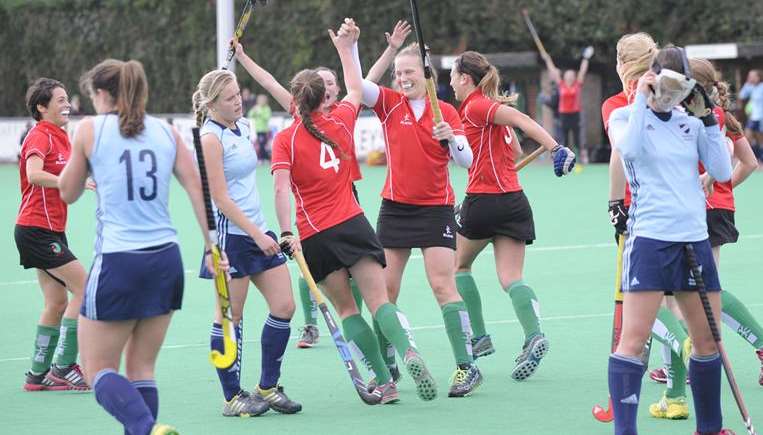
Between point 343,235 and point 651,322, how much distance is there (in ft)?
5.86

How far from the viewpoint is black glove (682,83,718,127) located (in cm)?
567

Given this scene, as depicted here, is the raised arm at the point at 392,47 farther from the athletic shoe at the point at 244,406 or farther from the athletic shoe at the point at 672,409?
the athletic shoe at the point at 672,409

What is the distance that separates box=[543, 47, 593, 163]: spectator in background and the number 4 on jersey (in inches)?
767

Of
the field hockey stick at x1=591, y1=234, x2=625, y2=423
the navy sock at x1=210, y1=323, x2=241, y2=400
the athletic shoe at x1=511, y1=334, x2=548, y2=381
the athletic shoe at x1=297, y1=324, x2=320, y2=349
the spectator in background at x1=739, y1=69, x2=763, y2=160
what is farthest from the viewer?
the spectator in background at x1=739, y1=69, x2=763, y2=160

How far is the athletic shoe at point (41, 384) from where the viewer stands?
7738 millimetres

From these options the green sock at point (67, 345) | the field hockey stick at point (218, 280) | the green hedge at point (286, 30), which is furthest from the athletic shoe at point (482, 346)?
the green hedge at point (286, 30)

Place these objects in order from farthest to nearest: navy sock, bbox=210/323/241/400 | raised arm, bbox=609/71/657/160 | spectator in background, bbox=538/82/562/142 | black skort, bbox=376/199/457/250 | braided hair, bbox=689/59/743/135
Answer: spectator in background, bbox=538/82/562/142 < black skort, bbox=376/199/457/250 < navy sock, bbox=210/323/241/400 < braided hair, bbox=689/59/743/135 < raised arm, bbox=609/71/657/160

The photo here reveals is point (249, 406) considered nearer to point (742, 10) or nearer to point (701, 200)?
point (701, 200)

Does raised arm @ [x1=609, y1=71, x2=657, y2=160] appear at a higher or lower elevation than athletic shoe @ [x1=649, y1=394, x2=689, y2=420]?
higher

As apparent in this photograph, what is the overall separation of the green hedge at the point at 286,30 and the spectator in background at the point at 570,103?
7.41 feet

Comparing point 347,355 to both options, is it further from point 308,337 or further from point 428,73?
point 308,337

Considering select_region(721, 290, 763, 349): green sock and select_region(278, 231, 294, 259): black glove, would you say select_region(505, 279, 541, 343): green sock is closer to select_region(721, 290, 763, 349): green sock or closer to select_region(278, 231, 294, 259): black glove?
select_region(721, 290, 763, 349): green sock

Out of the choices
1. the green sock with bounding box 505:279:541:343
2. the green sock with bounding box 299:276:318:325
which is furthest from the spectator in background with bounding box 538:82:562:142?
the green sock with bounding box 505:279:541:343

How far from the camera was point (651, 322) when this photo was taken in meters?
5.73
